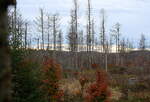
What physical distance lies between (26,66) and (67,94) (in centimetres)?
1489

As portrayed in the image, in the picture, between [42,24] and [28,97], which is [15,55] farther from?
[42,24]

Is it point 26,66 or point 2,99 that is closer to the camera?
point 2,99

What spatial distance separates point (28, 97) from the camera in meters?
12.9

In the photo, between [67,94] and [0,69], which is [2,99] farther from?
[67,94]

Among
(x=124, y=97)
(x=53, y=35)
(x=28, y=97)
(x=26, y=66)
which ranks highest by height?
(x=53, y=35)

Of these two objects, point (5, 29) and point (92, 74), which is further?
point (92, 74)

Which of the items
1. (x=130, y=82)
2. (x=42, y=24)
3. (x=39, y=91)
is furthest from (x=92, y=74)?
(x=39, y=91)

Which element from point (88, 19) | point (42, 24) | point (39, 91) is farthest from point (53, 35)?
point (39, 91)

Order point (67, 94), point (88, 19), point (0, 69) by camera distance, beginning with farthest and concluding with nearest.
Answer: point (88, 19) → point (67, 94) → point (0, 69)

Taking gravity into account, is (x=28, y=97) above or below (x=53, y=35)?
below

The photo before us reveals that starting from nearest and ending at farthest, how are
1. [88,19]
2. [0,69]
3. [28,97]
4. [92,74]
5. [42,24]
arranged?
[0,69] < [28,97] < [92,74] < [88,19] < [42,24]

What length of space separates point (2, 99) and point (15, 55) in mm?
10599

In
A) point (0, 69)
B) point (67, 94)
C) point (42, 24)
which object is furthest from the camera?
point (42, 24)

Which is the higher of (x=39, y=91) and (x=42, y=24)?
(x=42, y=24)
